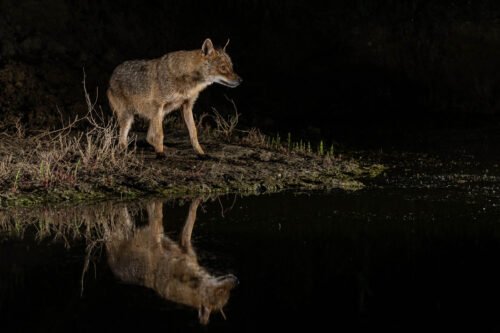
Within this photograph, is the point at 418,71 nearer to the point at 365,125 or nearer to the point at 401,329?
the point at 365,125

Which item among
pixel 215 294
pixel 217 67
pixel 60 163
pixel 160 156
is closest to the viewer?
pixel 215 294

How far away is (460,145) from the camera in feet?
63.4

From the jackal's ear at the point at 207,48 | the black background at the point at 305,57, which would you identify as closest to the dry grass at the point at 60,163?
the jackal's ear at the point at 207,48

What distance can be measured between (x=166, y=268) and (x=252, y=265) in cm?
82

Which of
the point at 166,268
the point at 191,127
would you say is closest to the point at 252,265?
the point at 166,268

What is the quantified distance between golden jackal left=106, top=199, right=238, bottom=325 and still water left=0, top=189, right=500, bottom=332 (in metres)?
0.02

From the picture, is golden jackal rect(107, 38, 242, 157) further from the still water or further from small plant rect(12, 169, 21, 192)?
the still water

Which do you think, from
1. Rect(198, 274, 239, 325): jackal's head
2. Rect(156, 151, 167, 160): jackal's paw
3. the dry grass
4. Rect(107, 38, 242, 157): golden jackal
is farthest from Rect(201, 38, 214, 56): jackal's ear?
Rect(198, 274, 239, 325): jackal's head

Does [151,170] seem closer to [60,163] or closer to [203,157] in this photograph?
[60,163]

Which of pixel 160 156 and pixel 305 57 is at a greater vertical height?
pixel 305 57

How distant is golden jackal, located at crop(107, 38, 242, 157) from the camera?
51.0 ft

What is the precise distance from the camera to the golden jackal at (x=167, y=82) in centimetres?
1555

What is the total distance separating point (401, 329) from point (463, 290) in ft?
4.12

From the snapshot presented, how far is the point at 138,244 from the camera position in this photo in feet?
33.5
